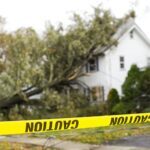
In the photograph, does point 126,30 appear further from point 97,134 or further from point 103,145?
point 103,145

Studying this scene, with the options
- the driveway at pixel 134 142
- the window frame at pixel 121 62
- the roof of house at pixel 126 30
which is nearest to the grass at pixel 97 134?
the driveway at pixel 134 142

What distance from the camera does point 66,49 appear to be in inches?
1340

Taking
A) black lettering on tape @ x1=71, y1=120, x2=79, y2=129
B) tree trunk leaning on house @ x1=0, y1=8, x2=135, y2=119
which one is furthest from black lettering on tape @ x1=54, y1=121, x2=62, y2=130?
tree trunk leaning on house @ x1=0, y1=8, x2=135, y2=119

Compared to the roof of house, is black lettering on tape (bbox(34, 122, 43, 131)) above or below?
below

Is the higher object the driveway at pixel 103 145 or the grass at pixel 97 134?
the grass at pixel 97 134

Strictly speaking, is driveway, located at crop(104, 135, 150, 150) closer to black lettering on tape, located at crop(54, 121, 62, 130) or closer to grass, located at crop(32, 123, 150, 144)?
grass, located at crop(32, 123, 150, 144)

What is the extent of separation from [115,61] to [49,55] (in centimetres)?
851

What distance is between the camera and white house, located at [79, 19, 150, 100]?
39.3 meters

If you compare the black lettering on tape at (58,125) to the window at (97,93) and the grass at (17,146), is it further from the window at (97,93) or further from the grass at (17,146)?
Answer: the window at (97,93)

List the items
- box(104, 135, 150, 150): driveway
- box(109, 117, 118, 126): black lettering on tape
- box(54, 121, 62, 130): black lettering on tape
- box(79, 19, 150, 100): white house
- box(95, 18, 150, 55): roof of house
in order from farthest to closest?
box(79, 19, 150, 100): white house
box(95, 18, 150, 55): roof of house
box(104, 135, 150, 150): driveway
box(109, 117, 118, 126): black lettering on tape
box(54, 121, 62, 130): black lettering on tape

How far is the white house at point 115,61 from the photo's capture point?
39281 mm

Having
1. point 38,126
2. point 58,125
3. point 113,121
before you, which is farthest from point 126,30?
point 38,126

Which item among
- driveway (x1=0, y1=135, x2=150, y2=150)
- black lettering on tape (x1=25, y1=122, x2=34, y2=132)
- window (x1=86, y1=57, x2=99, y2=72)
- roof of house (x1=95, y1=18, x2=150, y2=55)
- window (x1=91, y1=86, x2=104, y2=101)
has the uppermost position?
roof of house (x1=95, y1=18, x2=150, y2=55)

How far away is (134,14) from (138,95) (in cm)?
1367
